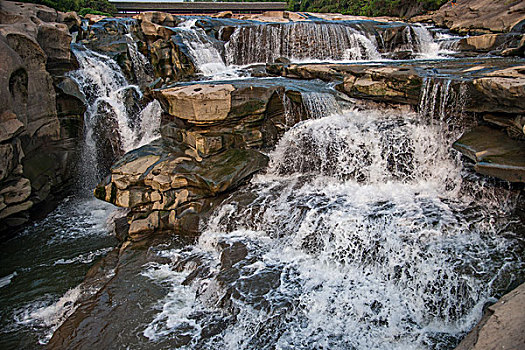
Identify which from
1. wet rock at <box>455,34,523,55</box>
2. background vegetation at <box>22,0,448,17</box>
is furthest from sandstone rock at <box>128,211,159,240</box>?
background vegetation at <box>22,0,448,17</box>

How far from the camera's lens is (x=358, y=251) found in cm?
559

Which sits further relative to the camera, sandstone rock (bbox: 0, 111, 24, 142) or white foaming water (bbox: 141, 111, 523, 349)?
sandstone rock (bbox: 0, 111, 24, 142)

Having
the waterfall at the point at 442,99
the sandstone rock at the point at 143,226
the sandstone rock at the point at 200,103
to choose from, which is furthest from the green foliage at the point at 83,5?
the waterfall at the point at 442,99

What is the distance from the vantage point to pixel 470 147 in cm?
627

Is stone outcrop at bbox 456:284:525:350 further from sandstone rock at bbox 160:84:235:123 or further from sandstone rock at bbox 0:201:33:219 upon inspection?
sandstone rock at bbox 0:201:33:219

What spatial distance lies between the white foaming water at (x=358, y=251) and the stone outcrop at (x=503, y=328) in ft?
3.10

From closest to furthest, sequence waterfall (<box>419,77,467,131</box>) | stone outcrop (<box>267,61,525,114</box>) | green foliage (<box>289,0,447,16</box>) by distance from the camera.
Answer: stone outcrop (<box>267,61,525,114</box>) < waterfall (<box>419,77,467,131</box>) < green foliage (<box>289,0,447,16</box>)

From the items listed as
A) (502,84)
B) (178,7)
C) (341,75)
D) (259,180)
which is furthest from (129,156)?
(178,7)

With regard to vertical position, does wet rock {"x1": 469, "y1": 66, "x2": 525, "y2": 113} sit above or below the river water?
above

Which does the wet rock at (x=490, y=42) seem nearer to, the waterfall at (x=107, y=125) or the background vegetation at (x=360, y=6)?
the background vegetation at (x=360, y=6)

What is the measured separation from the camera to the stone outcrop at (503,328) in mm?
3066

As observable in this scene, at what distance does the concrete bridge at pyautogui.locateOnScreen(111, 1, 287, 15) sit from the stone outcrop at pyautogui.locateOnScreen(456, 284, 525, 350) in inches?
1005

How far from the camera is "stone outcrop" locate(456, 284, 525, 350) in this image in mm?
3066

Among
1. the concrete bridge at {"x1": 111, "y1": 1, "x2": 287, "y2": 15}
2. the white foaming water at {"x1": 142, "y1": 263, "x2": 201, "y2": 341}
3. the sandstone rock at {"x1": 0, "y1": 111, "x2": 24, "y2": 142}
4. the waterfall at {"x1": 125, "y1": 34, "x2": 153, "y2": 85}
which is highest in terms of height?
the concrete bridge at {"x1": 111, "y1": 1, "x2": 287, "y2": 15}
